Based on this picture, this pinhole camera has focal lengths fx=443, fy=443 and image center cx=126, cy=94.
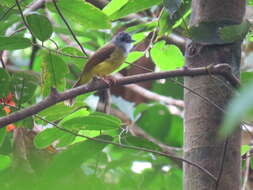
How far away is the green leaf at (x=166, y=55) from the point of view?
80.0 inches

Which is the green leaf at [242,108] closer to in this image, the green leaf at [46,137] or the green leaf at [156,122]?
the green leaf at [46,137]

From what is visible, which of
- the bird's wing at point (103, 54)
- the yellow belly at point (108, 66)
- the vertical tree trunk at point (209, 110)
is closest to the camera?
the vertical tree trunk at point (209, 110)

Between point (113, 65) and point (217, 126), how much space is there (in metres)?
1.21

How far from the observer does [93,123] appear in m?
1.62

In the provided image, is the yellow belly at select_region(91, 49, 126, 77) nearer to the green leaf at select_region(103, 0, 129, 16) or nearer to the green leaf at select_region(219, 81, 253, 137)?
the green leaf at select_region(103, 0, 129, 16)

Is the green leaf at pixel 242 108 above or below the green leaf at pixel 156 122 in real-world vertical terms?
above

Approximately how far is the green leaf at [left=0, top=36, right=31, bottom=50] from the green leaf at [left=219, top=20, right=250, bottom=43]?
0.73 meters

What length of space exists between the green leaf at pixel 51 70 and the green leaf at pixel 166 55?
0.46 meters

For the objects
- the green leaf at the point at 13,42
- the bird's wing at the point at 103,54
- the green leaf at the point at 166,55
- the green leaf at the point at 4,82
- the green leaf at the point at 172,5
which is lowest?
the bird's wing at the point at 103,54

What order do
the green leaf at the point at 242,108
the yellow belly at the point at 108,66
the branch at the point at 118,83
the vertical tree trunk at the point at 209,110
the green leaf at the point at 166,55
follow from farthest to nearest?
the yellow belly at the point at 108,66, the green leaf at the point at 166,55, the vertical tree trunk at the point at 209,110, the branch at the point at 118,83, the green leaf at the point at 242,108

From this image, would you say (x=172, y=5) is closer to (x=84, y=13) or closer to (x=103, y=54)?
(x=84, y=13)

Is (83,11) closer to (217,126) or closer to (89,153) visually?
(89,153)

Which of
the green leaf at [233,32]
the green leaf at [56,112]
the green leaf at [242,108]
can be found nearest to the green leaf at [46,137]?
the green leaf at [56,112]

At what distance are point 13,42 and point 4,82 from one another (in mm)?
186
